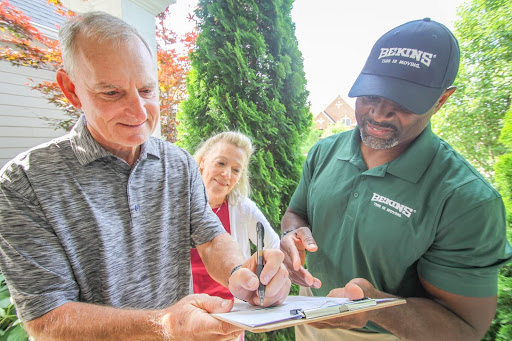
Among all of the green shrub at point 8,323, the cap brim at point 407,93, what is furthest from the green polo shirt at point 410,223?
the green shrub at point 8,323

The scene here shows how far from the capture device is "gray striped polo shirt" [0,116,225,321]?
3.22ft

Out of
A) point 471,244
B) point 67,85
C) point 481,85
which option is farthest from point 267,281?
point 481,85

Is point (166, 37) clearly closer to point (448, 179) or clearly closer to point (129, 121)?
point (129, 121)

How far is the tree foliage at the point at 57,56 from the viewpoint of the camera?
308 cm

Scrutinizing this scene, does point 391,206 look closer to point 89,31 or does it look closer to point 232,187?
point 232,187

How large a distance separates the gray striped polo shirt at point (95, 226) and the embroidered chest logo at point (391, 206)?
85cm

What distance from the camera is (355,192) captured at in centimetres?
151

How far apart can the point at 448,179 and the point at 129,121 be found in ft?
4.79

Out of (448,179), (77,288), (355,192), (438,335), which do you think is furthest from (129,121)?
(438,335)

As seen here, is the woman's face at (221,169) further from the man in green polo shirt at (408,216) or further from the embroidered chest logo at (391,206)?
the embroidered chest logo at (391,206)

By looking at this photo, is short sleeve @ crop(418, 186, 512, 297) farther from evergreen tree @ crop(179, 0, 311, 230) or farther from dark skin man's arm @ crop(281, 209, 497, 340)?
evergreen tree @ crop(179, 0, 311, 230)

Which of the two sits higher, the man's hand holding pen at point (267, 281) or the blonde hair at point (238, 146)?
the blonde hair at point (238, 146)

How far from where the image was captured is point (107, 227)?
1159 mm

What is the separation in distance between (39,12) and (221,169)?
3619 mm
